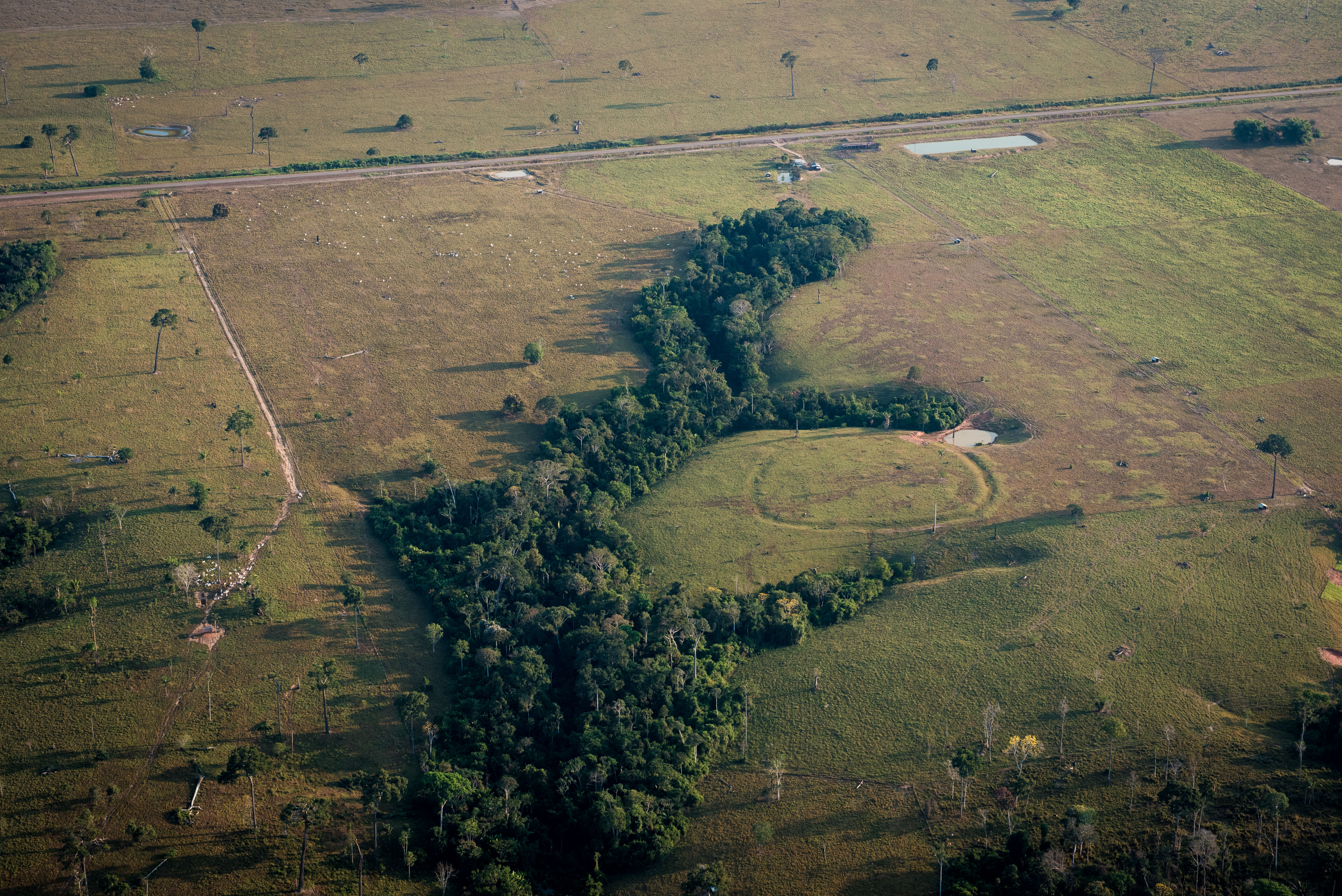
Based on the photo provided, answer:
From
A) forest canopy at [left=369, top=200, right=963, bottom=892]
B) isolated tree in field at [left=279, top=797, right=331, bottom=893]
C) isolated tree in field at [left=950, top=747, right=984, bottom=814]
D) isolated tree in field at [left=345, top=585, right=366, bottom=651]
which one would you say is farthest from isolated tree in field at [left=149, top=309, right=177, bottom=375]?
isolated tree in field at [left=950, top=747, right=984, bottom=814]

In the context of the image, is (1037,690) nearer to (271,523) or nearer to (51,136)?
(271,523)

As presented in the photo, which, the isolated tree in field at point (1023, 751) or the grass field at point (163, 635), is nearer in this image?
the grass field at point (163, 635)

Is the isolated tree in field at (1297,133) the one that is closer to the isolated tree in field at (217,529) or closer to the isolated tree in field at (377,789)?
the isolated tree in field at (217,529)

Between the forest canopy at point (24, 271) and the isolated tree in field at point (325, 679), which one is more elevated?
the forest canopy at point (24, 271)

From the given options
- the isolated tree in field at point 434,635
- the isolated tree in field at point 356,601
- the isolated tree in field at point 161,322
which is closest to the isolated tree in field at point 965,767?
the isolated tree in field at point 434,635

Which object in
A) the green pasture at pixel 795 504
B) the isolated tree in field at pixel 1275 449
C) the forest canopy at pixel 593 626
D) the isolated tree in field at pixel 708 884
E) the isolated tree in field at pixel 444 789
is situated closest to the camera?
the isolated tree in field at pixel 708 884

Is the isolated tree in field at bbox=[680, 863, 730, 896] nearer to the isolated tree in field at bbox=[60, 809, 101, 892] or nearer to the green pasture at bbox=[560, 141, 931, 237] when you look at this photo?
the isolated tree in field at bbox=[60, 809, 101, 892]

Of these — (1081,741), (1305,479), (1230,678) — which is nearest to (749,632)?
(1081,741)
